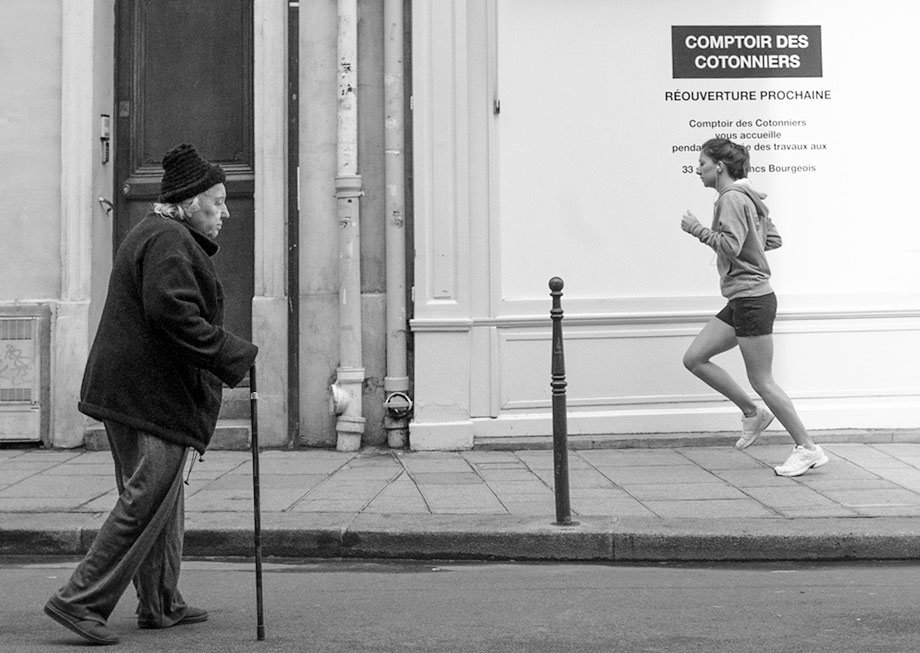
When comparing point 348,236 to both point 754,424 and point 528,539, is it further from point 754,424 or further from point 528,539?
point 528,539

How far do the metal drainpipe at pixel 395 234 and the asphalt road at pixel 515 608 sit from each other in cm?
Result: 277

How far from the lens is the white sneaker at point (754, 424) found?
7.83 metres

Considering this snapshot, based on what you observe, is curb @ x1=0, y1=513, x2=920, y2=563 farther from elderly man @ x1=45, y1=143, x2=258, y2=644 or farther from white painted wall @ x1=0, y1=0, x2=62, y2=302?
white painted wall @ x1=0, y1=0, x2=62, y2=302

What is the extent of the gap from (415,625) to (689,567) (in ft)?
5.66

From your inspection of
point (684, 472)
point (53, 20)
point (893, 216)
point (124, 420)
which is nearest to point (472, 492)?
point (684, 472)

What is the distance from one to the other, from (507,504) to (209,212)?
2820mm

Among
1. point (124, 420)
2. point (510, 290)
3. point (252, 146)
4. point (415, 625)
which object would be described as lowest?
point (415, 625)

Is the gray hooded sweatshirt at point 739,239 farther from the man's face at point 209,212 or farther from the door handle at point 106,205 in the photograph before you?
the door handle at point 106,205

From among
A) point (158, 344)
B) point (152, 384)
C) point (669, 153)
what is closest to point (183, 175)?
point (158, 344)

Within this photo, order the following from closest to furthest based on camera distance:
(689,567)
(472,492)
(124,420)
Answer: (124,420) → (689,567) → (472,492)

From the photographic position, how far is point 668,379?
8.87 metres

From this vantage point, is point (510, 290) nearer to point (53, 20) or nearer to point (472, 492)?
point (472, 492)

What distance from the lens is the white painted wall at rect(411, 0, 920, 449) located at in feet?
28.5

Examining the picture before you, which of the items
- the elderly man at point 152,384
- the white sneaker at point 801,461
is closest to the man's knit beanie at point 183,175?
the elderly man at point 152,384
